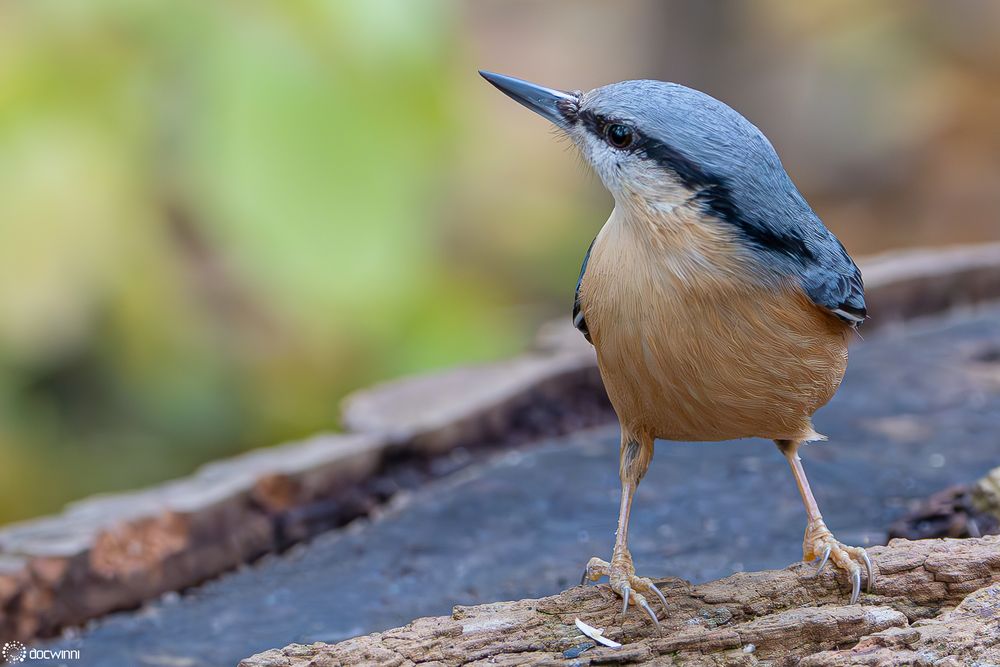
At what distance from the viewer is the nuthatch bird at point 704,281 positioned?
8.02ft

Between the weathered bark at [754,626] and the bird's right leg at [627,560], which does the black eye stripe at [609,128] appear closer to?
the bird's right leg at [627,560]

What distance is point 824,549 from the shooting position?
265 centimetres

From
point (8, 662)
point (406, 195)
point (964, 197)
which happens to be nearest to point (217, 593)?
point (8, 662)

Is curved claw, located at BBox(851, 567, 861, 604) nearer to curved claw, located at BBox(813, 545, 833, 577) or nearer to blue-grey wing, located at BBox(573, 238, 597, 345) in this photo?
curved claw, located at BBox(813, 545, 833, 577)

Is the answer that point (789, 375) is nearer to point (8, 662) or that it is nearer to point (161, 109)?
point (8, 662)

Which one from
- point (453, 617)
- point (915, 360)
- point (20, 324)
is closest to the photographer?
point (453, 617)

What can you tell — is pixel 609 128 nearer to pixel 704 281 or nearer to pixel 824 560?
pixel 704 281

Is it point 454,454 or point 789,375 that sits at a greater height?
point 454,454

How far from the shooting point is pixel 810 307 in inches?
100

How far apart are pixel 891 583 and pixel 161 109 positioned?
4.28m

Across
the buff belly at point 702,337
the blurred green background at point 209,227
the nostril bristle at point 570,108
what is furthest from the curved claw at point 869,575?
the blurred green background at point 209,227

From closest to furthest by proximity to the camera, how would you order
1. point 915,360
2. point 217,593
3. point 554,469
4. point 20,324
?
point 217,593, point 554,469, point 915,360, point 20,324

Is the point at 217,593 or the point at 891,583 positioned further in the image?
the point at 217,593

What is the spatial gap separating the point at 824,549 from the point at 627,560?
0.43 metres
